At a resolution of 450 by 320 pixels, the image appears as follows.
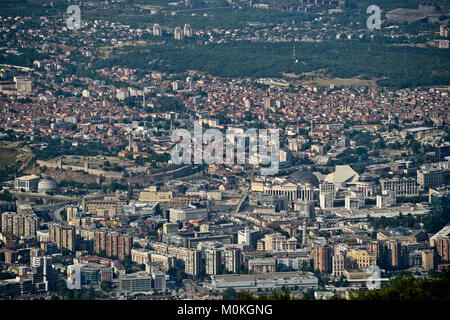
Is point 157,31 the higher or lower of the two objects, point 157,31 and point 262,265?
the higher

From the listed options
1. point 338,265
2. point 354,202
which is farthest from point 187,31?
point 338,265

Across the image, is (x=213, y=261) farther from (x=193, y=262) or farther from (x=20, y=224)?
(x=20, y=224)

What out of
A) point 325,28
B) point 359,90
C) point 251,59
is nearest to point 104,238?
point 359,90

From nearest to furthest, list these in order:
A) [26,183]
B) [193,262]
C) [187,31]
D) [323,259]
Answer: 1. [193,262]
2. [323,259]
3. [26,183]
4. [187,31]

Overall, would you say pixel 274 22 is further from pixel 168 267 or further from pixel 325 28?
pixel 168 267

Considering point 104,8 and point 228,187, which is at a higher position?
point 104,8
